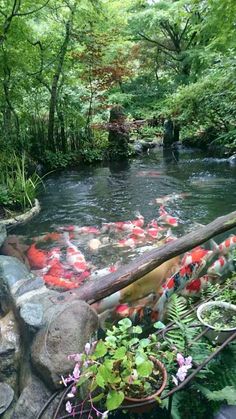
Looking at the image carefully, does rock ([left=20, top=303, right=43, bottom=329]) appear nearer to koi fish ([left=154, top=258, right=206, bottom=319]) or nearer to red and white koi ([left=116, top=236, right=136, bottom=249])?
koi fish ([left=154, top=258, right=206, bottom=319])

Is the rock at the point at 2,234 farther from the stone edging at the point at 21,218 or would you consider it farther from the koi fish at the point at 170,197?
the koi fish at the point at 170,197

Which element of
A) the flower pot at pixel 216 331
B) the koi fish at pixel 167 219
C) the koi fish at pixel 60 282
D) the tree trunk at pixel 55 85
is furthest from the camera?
the tree trunk at pixel 55 85

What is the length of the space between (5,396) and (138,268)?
1.21m

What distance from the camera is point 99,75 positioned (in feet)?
37.5

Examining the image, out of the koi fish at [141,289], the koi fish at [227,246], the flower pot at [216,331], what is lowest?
the koi fish at [141,289]

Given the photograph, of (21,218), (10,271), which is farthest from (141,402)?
(21,218)

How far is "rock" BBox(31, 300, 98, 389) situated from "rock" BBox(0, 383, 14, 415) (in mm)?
228

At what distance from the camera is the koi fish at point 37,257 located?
4.47 metres

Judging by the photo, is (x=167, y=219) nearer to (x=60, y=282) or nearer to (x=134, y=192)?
(x=134, y=192)

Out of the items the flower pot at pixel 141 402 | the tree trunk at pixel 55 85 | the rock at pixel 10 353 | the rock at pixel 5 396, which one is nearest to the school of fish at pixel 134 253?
the rock at pixel 10 353

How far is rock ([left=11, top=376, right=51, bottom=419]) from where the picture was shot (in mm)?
1960

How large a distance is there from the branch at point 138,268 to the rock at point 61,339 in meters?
0.16

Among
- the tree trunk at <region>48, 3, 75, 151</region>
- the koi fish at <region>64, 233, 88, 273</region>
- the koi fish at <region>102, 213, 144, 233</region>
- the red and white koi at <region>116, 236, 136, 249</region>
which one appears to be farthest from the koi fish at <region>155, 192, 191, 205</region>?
the tree trunk at <region>48, 3, 75, 151</region>

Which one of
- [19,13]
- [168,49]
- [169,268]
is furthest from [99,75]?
[169,268]
